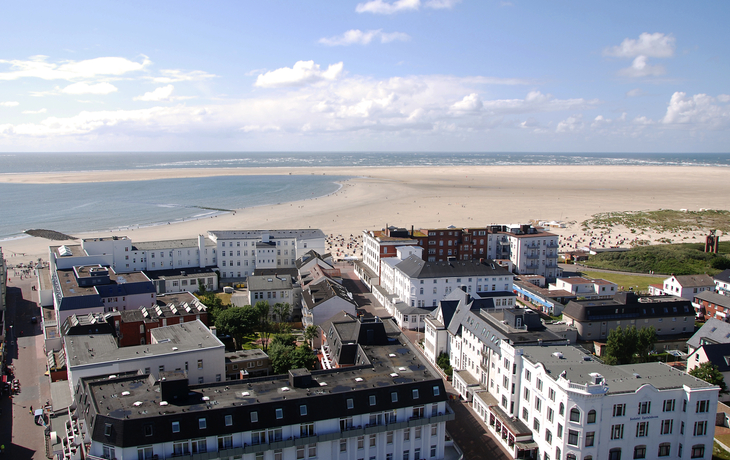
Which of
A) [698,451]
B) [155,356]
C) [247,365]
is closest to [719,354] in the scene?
[698,451]

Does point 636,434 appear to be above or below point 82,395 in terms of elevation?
below

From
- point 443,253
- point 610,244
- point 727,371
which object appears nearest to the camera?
point 727,371

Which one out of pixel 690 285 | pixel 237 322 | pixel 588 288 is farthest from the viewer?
pixel 588 288

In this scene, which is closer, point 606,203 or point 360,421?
point 360,421

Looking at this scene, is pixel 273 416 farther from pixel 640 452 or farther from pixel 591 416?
pixel 640 452

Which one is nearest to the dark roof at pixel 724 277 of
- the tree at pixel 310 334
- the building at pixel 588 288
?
the building at pixel 588 288

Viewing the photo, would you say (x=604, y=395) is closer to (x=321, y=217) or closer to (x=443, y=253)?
(x=443, y=253)

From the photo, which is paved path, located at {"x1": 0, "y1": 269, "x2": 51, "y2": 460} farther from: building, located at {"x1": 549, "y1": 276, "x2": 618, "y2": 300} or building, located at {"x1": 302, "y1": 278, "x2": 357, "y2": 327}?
building, located at {"x1": 549, "y1": 276, "x2": 618, "y2": 300}

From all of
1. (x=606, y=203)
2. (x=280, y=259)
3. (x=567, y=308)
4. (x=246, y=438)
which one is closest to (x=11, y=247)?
(x=280, y=259)
